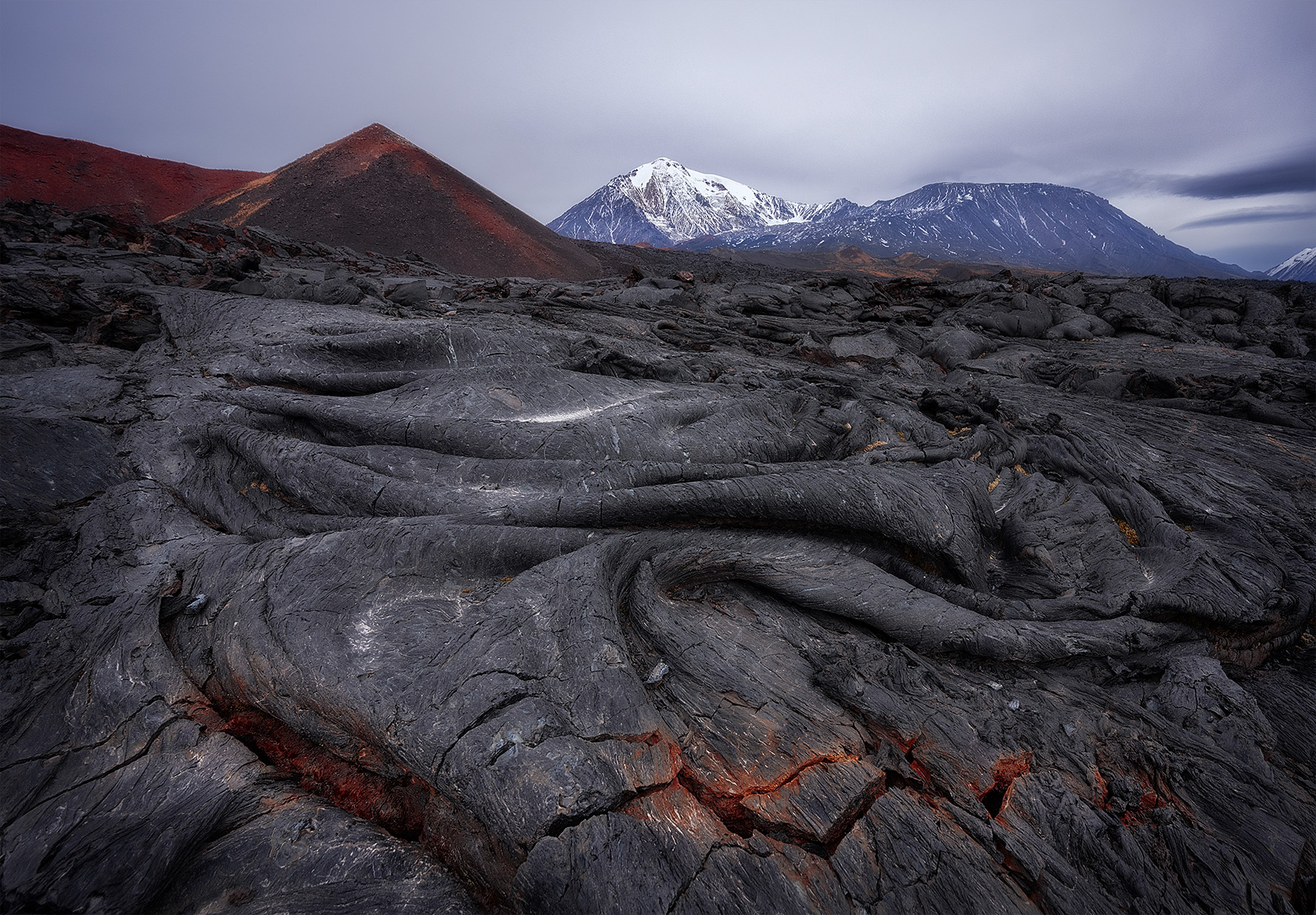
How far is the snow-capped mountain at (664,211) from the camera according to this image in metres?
159

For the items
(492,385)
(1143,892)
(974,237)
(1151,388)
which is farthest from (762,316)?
(974,237)

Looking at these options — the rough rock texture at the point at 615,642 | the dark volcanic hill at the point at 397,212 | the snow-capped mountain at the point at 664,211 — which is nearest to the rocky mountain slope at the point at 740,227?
the snow-capped mountain at the point at 664,211

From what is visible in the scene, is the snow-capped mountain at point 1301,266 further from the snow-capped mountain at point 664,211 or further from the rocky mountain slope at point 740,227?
the snow-capped mountain at point 664,211

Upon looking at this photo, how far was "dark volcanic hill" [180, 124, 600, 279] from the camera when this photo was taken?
2797 centimetres

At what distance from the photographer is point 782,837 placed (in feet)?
7.50

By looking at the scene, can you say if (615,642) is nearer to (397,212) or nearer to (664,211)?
(397,212)

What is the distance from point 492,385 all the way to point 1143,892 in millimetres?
5715

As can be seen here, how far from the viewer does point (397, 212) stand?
2989 cm

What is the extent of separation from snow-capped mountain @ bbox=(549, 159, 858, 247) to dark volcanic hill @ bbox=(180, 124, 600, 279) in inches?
4668

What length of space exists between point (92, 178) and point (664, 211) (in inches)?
6000

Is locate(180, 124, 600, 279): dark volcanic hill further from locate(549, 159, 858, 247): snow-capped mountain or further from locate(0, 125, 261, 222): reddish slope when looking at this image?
locate(549, 159, 858, 247): snow-capped mountain

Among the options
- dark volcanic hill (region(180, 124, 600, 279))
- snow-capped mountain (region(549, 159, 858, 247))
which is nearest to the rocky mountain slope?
snow-capped mountain (region(549, 159, 858, 247))

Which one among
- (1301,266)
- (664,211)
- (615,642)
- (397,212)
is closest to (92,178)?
(397,212)

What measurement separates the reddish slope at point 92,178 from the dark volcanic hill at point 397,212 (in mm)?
7576
